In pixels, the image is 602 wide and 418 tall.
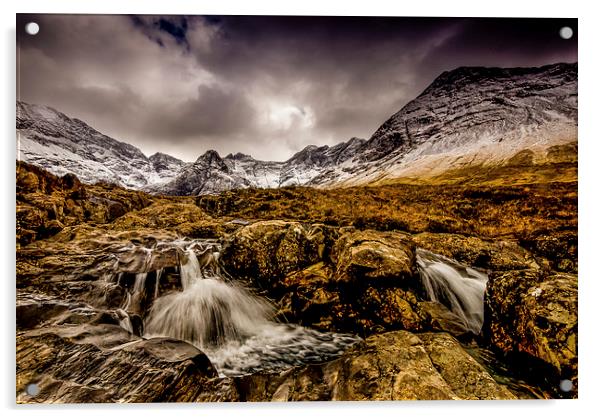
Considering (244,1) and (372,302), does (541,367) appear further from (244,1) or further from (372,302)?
(244,1)

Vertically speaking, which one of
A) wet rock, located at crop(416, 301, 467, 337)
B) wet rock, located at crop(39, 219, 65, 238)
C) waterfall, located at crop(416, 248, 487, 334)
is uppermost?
wet rock, located at crop(39, 219, 65, 238)

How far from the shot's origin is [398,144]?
341cm

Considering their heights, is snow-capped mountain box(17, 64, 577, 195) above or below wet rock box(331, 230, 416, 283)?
above

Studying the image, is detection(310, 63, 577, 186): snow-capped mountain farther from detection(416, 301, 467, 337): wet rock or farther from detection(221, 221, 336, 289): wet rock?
detection(416, 301, 467, 337): wet rock

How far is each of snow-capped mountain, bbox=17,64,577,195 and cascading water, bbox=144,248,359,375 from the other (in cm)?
115

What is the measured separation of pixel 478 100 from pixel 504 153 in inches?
27.7

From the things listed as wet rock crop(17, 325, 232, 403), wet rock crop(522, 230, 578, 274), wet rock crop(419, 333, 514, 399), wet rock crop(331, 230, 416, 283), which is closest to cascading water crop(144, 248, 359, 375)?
wet rock crop(17, 325, 232, 403)

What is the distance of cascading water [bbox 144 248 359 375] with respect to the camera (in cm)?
283

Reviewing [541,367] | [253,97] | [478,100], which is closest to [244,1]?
[253,97]

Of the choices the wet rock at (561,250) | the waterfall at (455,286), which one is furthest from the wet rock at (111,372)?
the wet rock at (561,250)

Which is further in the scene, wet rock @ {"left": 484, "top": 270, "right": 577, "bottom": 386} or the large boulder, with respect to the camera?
the large boulder

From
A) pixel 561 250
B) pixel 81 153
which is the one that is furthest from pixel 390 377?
pixel 81 153
